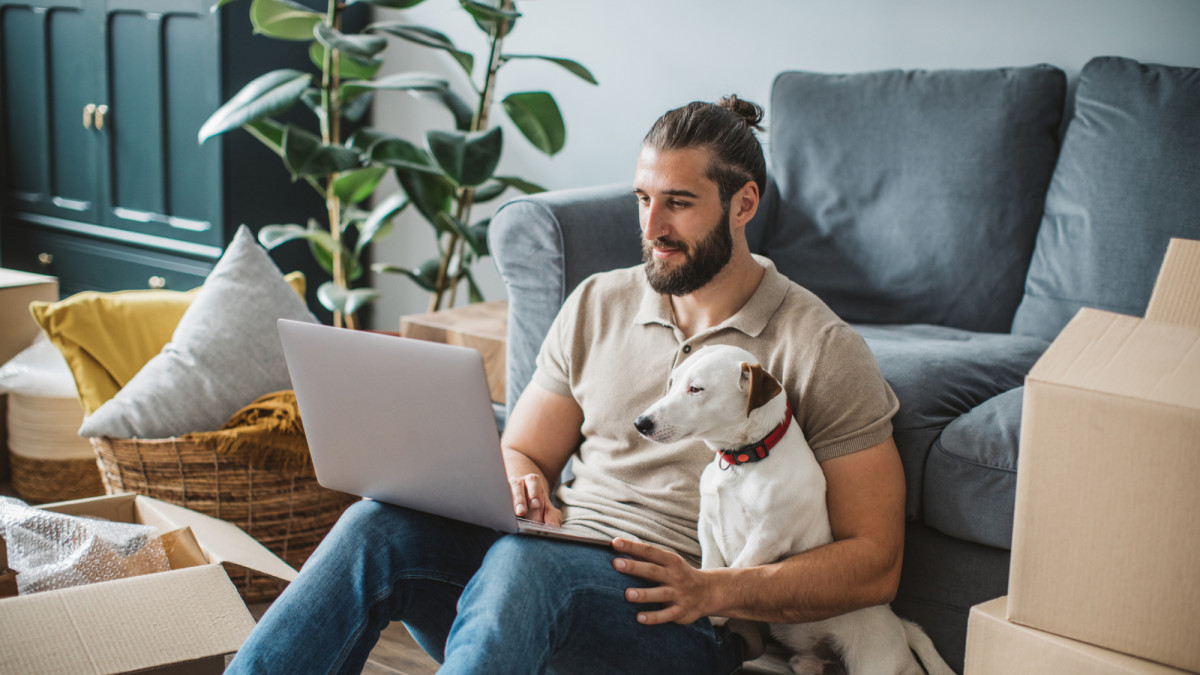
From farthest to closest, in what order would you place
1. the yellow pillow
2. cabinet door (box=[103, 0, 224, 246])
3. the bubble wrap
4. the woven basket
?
cabinet door (box=[103, 0, 224, 246]), the yellow pillow, the woven basket, the bubble wrap

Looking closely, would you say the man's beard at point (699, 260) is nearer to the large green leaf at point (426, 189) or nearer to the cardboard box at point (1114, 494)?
the cardboard box at point (1114, 494)

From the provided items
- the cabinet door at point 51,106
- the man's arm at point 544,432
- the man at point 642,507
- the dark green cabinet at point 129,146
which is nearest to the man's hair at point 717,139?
the man at point 642,507

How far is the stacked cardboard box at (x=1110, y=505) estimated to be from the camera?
2.75ft

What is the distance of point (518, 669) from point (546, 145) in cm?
169

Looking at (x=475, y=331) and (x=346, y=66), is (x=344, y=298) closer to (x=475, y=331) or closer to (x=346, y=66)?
(x=475, y=331)

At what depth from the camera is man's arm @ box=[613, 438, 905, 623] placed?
1.17 m

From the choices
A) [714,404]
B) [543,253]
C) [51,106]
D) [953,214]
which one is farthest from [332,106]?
[714,404]

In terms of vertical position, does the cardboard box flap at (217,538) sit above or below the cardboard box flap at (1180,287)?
below

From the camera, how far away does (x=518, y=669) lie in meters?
1.05

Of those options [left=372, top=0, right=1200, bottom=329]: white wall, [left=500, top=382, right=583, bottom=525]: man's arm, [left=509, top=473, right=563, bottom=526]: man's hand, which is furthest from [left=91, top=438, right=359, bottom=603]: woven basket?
[left=372, top=0, right=1200, bottom=329]: white wall

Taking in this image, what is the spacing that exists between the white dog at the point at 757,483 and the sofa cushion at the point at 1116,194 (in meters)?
1.03

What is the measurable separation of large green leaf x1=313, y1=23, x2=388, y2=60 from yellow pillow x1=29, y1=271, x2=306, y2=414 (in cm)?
74

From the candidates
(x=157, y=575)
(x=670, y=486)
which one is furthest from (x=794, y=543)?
(x=157, y=575)

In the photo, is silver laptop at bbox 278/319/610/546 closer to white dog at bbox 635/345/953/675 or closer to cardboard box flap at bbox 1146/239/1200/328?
white dog at bbox 635/345/953/675
